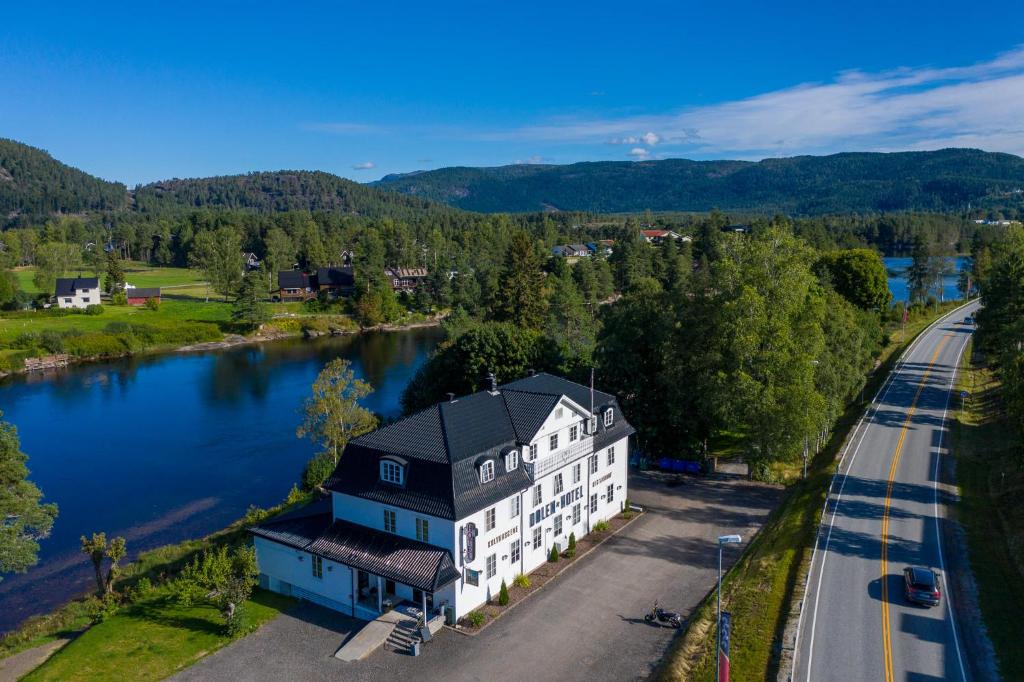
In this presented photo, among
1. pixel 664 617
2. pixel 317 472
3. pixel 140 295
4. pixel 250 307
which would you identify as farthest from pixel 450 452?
pixel 140 295

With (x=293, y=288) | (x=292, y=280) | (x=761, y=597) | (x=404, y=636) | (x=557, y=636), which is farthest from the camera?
(x=292, y=280)

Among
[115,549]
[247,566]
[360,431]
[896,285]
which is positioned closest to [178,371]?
[360,431]

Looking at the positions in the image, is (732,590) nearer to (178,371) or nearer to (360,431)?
(360,431)

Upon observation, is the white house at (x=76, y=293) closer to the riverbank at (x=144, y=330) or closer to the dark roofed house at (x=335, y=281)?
the riverbank at (x=144, y=330)

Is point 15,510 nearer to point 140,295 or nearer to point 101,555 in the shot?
point 101,555

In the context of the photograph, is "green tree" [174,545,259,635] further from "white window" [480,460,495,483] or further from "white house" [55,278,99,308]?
"white house" [55,278,99,308]

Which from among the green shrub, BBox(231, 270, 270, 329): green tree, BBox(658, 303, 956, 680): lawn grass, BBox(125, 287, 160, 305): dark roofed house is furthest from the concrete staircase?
BBox(125, 287, 160, 305): dark roofed house
